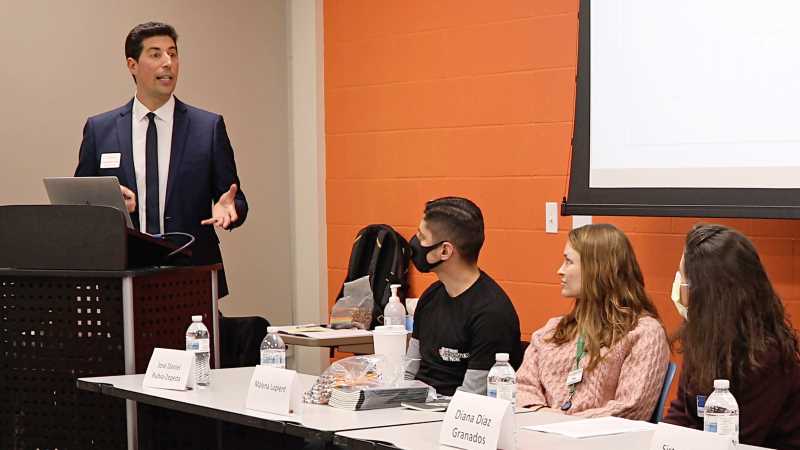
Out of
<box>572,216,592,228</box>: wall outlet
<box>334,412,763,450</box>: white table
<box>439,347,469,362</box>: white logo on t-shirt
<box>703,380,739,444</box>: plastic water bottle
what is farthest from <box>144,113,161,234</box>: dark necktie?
<box>703,380,739,444</box>: plastic water bottle

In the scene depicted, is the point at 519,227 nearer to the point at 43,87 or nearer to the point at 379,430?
the point at 43,87

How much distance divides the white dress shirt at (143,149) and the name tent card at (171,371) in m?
0.97

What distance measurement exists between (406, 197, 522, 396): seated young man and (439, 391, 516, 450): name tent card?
0.92 meters

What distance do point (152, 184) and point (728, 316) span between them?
2.19 meters

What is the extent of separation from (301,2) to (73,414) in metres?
3.46

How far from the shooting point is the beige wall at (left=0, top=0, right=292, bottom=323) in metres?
5.18

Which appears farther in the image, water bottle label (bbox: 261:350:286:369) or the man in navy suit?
the man in navy suit

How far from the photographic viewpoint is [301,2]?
20.6 ft

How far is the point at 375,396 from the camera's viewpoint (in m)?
2.85

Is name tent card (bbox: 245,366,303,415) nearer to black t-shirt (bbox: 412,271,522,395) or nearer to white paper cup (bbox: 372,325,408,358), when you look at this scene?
white paper cup (bbox: 372,325,408,358)

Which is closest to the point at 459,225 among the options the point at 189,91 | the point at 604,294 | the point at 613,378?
the point at 604,294

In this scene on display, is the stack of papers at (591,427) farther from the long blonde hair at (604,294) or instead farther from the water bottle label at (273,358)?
the water bottle label at (273,358)

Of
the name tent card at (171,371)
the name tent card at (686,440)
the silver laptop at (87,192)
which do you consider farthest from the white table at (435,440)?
the silver laptop at (87,192)

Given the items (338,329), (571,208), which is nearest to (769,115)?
(571,208)
